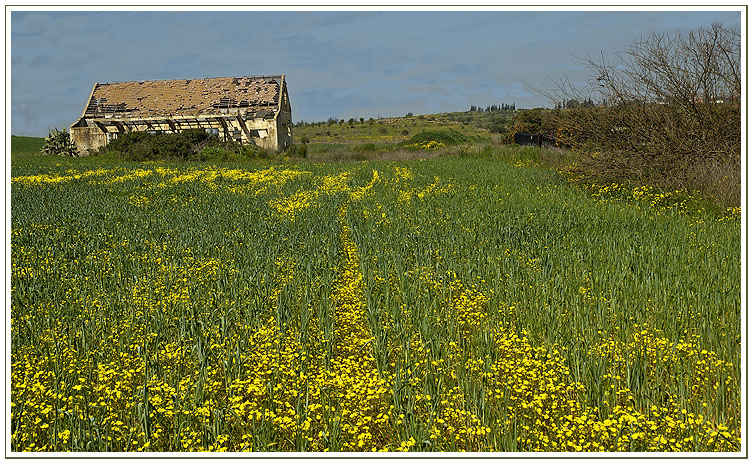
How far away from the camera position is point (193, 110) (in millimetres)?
41406

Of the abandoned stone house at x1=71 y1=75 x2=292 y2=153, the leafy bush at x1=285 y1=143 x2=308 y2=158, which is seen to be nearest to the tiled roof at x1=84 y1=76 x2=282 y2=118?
the abandoned stone house at x1=71 y1=75 x2=292 y2=153

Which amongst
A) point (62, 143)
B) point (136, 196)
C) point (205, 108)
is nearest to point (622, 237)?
point (136, 196)

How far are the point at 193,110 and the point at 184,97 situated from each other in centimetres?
230

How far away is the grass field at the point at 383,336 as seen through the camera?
3061 millimetres

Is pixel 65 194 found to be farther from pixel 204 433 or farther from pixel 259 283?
pixel 204 433

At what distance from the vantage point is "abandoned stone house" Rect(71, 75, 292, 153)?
4078 cm

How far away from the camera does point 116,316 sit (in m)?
4.95

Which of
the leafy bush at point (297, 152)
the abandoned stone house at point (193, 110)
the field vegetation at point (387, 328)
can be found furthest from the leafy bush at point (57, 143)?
the field vegetation at point (387, 328)

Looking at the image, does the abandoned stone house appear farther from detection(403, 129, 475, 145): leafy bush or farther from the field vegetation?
the field vegetation

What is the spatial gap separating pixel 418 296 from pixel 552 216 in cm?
563

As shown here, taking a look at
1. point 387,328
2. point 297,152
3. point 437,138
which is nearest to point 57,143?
point 297,152

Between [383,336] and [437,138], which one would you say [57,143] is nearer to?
[437,138]

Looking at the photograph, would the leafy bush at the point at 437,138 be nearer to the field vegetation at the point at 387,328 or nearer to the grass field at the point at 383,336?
the field vegetation at the point at 387,328

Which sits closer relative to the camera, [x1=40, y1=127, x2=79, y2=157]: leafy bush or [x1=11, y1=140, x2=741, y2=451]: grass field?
[x1=11, y1=140, x2=741, y2=451]: grass field
